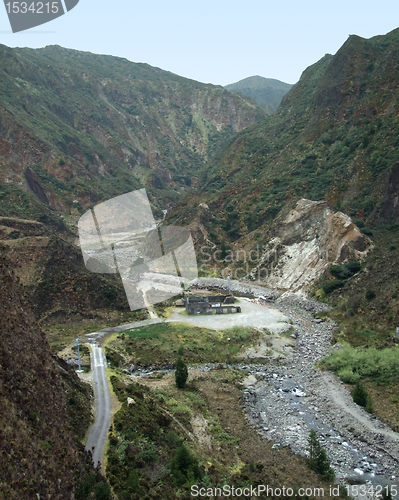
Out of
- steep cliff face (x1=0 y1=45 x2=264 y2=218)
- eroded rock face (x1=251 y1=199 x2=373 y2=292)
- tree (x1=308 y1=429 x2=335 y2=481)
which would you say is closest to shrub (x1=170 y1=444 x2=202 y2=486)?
tree (x1=308 y1=429 x2=335 y2=481)

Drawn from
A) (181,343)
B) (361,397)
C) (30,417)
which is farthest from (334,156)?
(30,417)

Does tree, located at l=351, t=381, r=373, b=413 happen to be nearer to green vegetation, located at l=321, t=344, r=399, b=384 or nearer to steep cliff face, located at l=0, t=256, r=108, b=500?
green vegetation, located at l=321, t=344, r=399, b=384

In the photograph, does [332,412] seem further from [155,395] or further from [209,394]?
[155,395]

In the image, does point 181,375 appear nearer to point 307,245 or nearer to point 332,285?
point 332,285

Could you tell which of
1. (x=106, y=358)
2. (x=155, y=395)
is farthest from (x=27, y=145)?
(x=155, y=395)

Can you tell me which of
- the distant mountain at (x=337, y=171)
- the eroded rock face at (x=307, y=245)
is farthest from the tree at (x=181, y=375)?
the eroded rock face at (x=307, y=245)

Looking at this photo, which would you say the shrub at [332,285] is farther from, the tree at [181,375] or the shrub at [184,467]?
the shrub at [184,467]
